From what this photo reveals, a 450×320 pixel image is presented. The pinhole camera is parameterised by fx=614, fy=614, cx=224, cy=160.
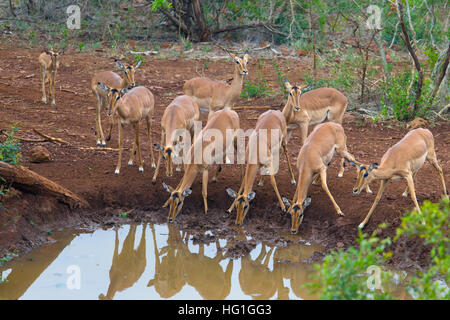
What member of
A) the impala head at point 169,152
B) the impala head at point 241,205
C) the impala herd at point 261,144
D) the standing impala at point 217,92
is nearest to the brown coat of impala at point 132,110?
the impala herd at point 261,144

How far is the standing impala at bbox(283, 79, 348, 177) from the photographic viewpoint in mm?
9468

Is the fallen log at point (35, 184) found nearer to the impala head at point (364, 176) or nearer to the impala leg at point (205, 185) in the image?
the impala leg at point (205, 185)

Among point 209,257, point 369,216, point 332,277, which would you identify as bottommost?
point 209,257

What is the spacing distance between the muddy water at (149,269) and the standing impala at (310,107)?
8.21 ft

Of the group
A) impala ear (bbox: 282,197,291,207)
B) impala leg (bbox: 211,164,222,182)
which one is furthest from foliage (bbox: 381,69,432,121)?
impala ear (bbox: 282,197,291,207)

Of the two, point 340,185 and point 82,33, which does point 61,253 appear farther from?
point 82,33

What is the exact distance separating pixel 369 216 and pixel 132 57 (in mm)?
9099

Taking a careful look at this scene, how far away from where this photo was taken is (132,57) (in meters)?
15.1

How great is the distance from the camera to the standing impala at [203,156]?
8.09m

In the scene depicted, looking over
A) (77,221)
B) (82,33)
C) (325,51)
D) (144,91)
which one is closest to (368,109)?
(325,51)

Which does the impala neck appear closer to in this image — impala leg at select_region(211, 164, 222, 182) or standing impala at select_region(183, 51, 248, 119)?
standing impala at select_region(183, 51, 248, 119)

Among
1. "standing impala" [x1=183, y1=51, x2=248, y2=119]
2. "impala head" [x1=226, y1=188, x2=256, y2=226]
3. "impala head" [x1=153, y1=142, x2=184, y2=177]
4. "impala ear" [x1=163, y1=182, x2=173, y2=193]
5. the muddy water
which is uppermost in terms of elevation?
"standing impala" [x1=183, y1=51, x2=248, y2=119]

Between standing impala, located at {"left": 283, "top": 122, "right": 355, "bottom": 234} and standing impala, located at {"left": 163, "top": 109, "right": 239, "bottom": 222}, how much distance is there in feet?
3.76

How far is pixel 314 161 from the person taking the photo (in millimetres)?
8078
